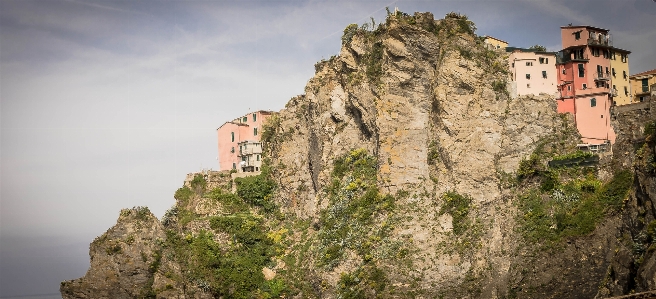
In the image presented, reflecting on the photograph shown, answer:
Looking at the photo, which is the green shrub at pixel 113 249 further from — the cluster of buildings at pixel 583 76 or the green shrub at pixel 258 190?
the cluster of buildings at pixel 583 76

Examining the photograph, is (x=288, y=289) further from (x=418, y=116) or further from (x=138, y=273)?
(x=418, y=116)

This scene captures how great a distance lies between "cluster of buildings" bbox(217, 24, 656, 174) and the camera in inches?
2359

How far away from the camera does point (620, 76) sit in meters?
64.6

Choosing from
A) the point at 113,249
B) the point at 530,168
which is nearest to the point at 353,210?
the point at 530,168

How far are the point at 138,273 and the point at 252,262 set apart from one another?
8.42 m

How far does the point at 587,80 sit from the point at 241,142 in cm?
3097

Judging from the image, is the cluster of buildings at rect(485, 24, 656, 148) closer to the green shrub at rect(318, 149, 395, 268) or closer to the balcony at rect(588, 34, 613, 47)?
the balcony at rect(588, 34, 613, 47)

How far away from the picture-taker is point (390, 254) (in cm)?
5688

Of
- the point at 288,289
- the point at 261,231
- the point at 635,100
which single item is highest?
the point at 635,100

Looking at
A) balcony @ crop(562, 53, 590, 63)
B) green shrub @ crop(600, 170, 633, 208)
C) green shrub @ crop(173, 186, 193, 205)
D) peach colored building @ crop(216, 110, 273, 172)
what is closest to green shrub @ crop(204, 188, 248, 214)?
green shrub @ crop(173, 186, 193, 205)

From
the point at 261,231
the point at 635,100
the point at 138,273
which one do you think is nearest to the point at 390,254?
the point at 261,231

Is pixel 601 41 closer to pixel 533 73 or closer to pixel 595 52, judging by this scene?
pixel 595 52

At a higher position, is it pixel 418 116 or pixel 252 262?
pixel 418 116

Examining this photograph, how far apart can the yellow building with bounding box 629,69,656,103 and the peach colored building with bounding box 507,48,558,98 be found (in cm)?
755
